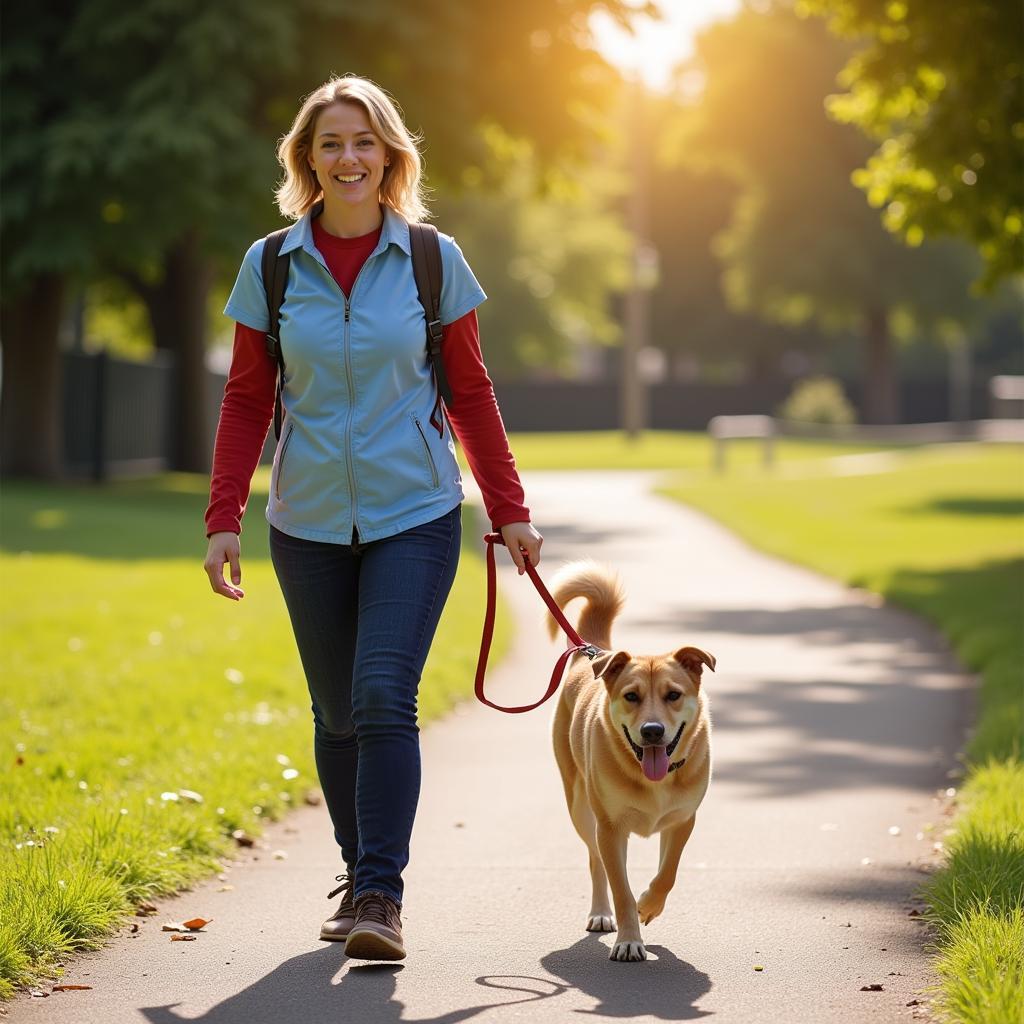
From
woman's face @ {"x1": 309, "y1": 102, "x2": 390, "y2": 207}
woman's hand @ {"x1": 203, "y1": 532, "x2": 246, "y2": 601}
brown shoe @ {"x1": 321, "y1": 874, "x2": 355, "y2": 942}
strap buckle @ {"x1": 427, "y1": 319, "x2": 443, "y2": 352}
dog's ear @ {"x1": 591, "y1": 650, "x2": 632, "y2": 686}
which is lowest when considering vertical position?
brown shoe @ {"x1": 321, "y1": 874, "x2": 355, "y2": 942}

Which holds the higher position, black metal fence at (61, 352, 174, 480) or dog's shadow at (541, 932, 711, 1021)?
black metal fence at (61, 352, 174, 480)

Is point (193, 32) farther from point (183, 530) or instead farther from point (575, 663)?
point (575, 663)

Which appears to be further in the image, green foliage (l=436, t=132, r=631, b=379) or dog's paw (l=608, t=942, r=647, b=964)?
green foliage (l=436, t=132, r=631, b=379)

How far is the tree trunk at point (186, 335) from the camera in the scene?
28.2 meters

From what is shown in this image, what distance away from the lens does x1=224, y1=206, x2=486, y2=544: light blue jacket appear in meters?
4.93

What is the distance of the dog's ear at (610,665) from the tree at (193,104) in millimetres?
16644

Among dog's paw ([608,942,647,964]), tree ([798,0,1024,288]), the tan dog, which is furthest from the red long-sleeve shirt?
tree ([798,0,1024,288])

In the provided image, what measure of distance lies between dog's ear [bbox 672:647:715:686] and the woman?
1.66 ft

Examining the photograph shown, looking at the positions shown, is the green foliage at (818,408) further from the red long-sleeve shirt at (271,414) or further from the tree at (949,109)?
the red long-sleeve shirt at (271,414)

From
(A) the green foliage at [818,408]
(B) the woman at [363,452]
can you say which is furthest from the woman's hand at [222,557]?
(A) the green foliage at [818,408]

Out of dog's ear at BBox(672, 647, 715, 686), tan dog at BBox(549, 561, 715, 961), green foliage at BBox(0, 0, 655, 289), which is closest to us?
tan dog at BBox(549, 561, 715, 961)

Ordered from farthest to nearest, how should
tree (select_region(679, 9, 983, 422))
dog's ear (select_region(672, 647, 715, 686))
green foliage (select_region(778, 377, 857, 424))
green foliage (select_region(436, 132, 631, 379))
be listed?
green foliage (select_region(778, 377, 857, 424)), tree (select_region(679, 9, 983, 422)), green foliage (select_region(436, 132, 631, 379)), dog's ear (select_region(672, 647, 715, 686))

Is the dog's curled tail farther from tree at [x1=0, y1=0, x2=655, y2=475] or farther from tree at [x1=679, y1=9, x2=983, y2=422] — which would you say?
tree at [x1=679, y1=9, x2=983, y2=422]

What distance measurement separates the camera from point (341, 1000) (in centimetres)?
456
